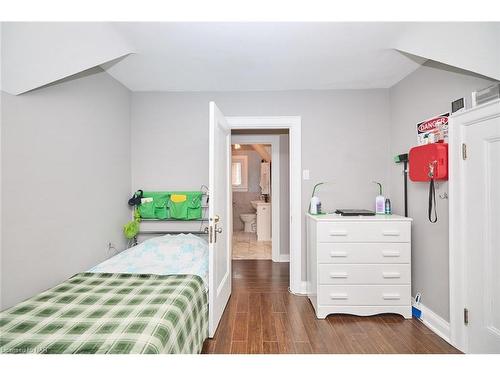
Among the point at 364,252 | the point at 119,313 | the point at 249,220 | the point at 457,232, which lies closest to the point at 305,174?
the point at 364,252

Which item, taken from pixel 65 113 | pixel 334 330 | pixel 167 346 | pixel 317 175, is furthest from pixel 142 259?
pixel 317 175

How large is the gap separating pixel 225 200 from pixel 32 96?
1.72m

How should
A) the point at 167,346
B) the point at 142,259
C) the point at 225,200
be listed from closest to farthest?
the point at 167,346 → the point at 142,259 → the point at 225,200

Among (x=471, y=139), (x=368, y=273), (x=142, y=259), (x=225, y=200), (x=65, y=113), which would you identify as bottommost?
(x=368, y=273)

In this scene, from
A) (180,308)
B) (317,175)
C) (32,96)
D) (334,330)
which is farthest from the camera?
(317,175)

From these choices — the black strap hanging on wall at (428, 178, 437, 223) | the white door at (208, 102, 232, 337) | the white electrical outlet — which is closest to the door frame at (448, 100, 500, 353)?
the black strap hanging on wall at (428, 178, 437, 223)

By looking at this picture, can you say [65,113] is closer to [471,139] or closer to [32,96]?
[32,96]

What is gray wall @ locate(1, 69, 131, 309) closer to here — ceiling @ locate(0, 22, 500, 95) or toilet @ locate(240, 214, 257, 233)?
ceiling @ locate(0, 22, 500, 95)

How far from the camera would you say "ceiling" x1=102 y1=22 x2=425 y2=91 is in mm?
1763

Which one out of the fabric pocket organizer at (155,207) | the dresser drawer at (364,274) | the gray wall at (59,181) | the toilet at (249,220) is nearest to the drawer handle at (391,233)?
the dresser drawer at (364,274)

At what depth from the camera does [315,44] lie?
6.40 feet

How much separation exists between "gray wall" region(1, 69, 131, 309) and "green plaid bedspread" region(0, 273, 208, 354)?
0.75 ft

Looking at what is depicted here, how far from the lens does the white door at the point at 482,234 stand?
161cm

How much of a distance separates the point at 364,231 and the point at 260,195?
4.73 m
